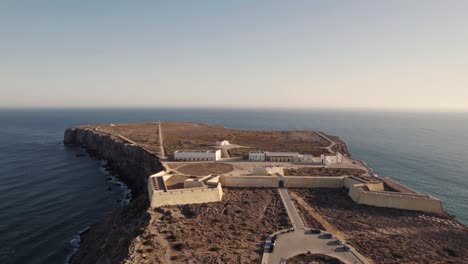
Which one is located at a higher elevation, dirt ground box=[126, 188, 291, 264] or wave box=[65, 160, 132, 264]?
dirt ground box=[126, 188, 291, 264]

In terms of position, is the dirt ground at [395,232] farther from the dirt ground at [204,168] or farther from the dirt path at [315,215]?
the dirt ground at [204,168]

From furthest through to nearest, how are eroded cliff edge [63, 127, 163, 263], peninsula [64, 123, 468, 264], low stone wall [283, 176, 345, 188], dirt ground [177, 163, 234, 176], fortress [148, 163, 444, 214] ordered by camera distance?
→ 1. dirt ground [177, 163, 234, 176]
2. low stone wall [283, 176, 345, 188]
3. fortress [148, 163, 444, 214]
4. eroded cliff edge [63, 127, 163, 263]
5. peninsula [64, 123, 468, 264]

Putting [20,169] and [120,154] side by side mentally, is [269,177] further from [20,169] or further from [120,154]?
[20,169]

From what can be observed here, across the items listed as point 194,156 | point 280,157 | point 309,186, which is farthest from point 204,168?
point 309,186

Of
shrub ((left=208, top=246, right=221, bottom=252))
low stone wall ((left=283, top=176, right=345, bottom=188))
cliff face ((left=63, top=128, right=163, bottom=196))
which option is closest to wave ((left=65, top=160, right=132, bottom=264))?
cliff face ((left=63, top=128, right=163, bottom=196))

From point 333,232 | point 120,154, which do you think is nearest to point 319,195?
point 333,232

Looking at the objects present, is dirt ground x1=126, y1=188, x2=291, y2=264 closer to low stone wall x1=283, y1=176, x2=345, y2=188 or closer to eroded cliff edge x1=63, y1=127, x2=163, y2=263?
eroded cliff edge x1=63, y1=127, x2=163, y2=263

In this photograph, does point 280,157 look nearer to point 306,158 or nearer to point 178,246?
point 306,158
